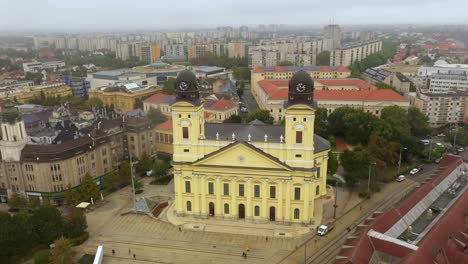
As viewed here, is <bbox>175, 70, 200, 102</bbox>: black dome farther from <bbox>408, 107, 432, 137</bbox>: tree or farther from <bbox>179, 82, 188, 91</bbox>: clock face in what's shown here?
<bbox>408, 107, 432, 137</bbox>: tree

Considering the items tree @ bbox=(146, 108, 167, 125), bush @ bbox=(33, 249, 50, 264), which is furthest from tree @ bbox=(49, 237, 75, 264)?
tree @ bbox=(146, 108, 167, 125)

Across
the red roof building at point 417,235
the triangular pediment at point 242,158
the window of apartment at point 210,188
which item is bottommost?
the window of apartment at point 210,188

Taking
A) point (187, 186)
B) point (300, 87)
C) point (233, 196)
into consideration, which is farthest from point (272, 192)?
point (300, 87)

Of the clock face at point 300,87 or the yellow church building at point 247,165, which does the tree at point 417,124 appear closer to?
the yellow church building at point 247,165

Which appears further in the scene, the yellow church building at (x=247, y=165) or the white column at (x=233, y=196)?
the white column at (x=233, y=196)

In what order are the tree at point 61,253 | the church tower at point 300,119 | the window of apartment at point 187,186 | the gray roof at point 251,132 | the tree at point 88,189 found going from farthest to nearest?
the tree at point 88,189
the window of apartment at point 187,186
the gray roof at point 251,132
the church tower at point 300,119
the tree at point 61,253

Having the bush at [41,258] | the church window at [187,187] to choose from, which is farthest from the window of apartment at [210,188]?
the bush at [41,258]

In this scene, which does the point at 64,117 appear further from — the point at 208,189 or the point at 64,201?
the point at 208,189
